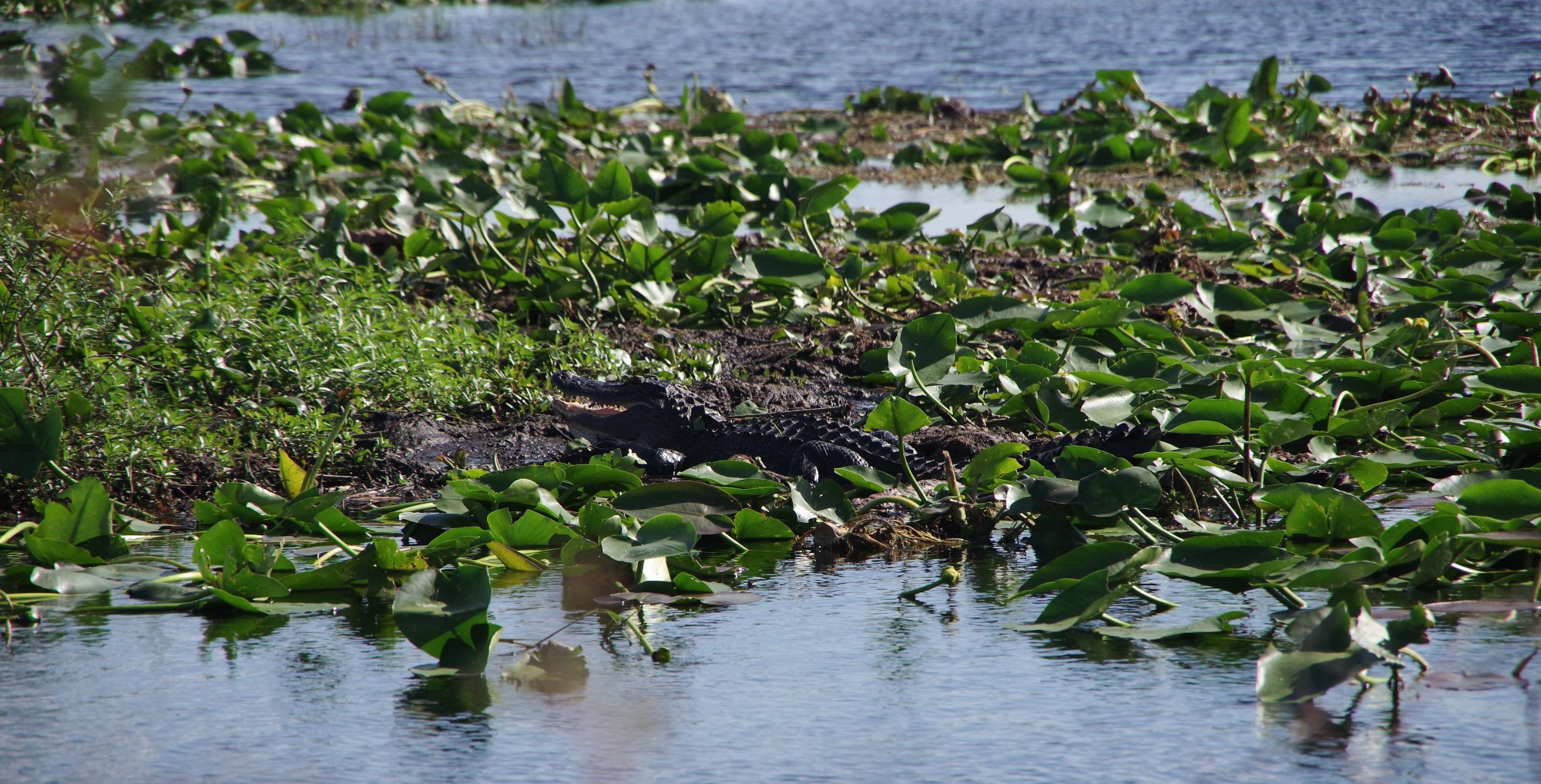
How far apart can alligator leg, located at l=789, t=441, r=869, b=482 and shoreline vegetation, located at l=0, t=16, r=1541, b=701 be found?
0.21m

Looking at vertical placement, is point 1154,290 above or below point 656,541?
above

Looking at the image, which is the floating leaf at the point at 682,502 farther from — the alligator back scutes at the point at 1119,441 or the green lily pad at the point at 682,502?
the alligator back scutes at the point at 1119,441

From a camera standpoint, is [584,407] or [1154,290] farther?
[1154,290]

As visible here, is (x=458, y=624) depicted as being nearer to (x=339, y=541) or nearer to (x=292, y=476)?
(x=339, y=541)

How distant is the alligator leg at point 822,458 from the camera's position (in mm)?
3213

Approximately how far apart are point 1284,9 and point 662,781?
22486 millimetres

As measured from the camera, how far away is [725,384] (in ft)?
13.2

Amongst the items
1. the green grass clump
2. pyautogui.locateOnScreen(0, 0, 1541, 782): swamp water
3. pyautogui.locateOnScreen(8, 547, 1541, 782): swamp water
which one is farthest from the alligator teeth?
pyautogui.locateOnScreen(8, 547, 1541, 782): swamp water

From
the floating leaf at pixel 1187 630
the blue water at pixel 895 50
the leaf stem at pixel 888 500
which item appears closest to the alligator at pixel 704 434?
the leaf stem at pixel 888 500

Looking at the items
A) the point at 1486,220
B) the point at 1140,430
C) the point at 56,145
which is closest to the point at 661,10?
the point at 56,145

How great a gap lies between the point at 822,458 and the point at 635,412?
617mm

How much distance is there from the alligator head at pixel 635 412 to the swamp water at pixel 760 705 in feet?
4.00

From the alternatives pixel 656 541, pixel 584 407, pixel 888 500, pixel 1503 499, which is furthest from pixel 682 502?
pixel 1503 499

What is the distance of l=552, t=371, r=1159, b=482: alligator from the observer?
3.23 meters
